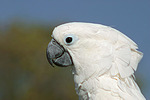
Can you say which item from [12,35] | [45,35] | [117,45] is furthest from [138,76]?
[117,45]

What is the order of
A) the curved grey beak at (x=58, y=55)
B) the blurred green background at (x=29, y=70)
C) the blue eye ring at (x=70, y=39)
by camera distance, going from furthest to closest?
the blurred green background at (x=29, y=70)
the curved grey beak at (x=58, y=55)
the blue eye ring at (x=70, y=39)

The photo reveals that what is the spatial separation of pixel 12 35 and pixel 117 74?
1037 centimetres

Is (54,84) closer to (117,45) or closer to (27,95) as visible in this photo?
(27,95)

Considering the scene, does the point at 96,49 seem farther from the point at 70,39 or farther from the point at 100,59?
the point at 70,39

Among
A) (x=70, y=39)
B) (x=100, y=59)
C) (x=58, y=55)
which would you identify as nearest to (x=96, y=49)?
(x=100, y=59)

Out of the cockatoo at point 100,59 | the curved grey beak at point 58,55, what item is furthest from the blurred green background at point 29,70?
the cockatoo at point 100,59

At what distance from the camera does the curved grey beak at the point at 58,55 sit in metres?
2.69

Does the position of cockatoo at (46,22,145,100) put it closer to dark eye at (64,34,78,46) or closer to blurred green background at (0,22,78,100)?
dark eye at (64,34,78,46)

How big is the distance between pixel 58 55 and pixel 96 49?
0.41 metres

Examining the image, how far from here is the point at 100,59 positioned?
249 centimetres

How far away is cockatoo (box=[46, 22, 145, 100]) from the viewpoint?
2459mm

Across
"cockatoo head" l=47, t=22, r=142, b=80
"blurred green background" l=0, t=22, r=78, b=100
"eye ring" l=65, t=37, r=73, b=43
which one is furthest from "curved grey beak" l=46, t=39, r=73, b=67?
"blurred green background" l=0, t=22, r=78, b=100

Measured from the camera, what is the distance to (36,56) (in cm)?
1227

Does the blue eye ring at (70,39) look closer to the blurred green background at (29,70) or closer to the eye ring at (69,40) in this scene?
the eye ring at (69,40)
